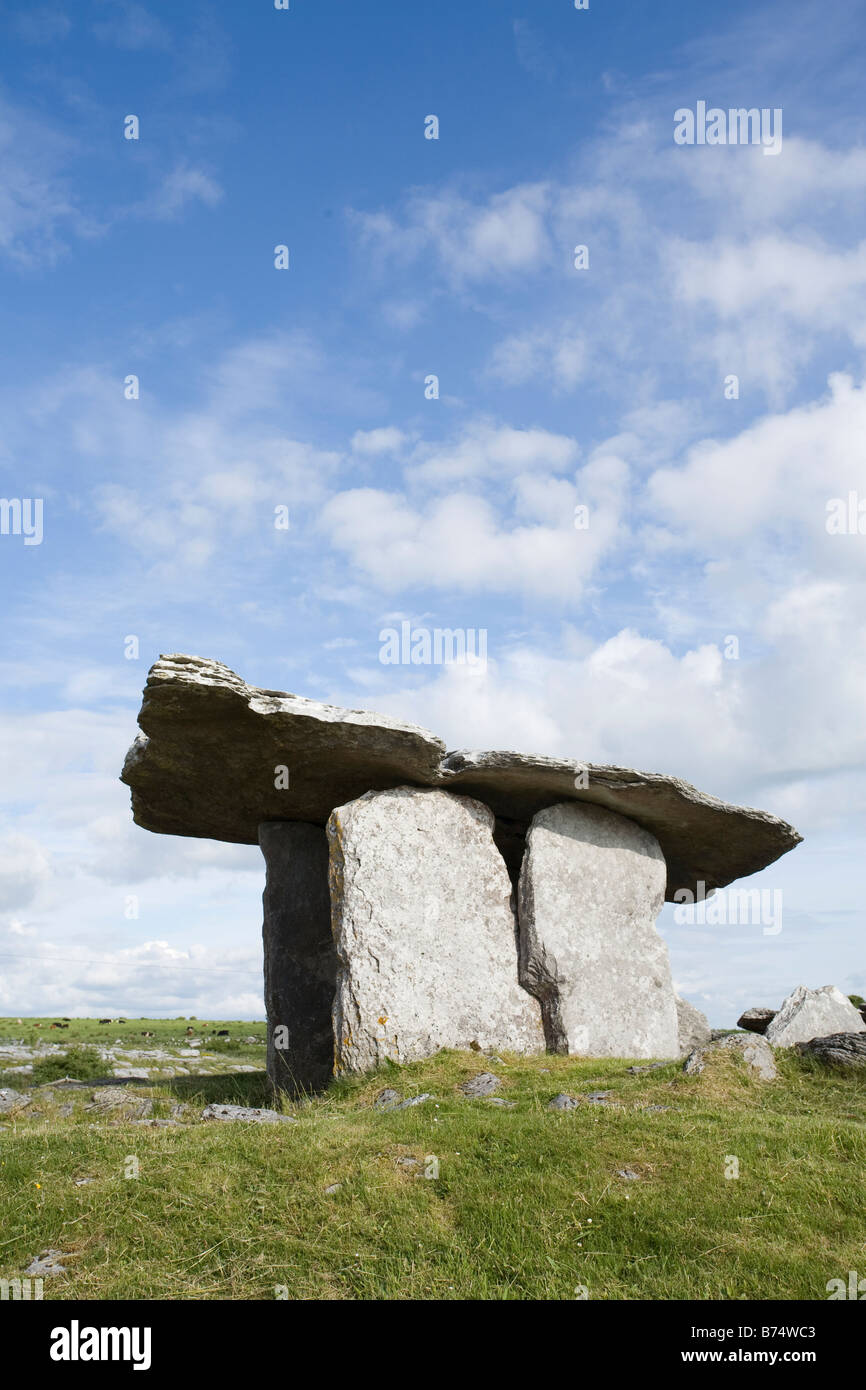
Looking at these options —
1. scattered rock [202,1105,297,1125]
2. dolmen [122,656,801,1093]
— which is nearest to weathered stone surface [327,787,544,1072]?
dolmen [122,656,801,1093]

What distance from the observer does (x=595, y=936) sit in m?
14.2

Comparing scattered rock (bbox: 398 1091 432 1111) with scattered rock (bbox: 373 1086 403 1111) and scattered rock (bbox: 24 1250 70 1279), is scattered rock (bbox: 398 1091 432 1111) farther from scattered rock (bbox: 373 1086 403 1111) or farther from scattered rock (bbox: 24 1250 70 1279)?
scattered rock (bbox: 24 1250 70 1279)

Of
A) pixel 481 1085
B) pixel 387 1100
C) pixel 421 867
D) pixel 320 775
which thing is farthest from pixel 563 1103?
pixel 320 775

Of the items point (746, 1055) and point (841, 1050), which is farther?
point (841, 1050)

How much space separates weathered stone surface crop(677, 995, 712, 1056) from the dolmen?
1689 mm

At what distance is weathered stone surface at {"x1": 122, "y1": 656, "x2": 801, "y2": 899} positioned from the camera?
12992mm

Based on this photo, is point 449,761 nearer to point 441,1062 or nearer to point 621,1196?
point 441,1062

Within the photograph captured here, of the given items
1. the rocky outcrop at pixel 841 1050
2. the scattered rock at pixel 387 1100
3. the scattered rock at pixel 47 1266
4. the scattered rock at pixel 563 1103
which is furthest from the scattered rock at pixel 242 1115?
the rocky outcrop at pixel 841 1050

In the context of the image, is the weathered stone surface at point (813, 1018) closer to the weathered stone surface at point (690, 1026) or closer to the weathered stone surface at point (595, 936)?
the weathered stone surface at point (595, 936)

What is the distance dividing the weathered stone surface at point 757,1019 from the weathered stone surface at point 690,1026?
3.61ft

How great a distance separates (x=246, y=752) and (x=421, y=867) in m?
2.89

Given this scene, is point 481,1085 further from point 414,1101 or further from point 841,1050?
point 841,1050

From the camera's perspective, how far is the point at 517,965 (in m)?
13.7
